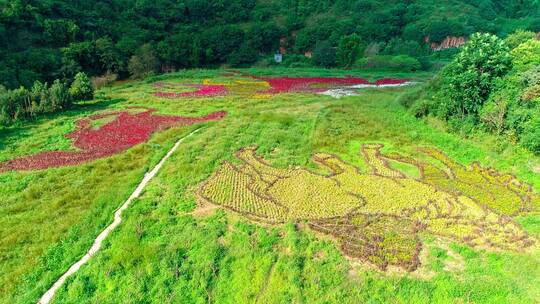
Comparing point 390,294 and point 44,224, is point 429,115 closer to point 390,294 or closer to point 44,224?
point 390,294

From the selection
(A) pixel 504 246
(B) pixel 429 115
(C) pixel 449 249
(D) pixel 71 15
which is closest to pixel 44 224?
(C) pixel 449 249

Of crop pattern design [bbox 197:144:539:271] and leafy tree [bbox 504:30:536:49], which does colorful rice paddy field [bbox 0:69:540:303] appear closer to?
crop pattern design [bbox 197:144:539:271]

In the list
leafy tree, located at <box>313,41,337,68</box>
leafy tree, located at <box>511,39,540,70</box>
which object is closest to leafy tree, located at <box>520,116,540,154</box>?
leafy tree, located at <box>511,39,540,70</box>

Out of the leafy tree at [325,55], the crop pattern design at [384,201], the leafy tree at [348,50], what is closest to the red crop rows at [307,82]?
the leafy tree at [348,50]

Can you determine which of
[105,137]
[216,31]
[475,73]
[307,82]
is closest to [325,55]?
[307,82]

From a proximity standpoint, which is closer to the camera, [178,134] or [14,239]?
[14,239]

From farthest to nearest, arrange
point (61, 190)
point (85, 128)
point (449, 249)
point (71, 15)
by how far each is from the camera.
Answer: point (71, 15) → point (85, 128) → point (61, 190) → point (449, 249)

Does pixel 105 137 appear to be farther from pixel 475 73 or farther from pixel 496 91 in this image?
pixel 496 91

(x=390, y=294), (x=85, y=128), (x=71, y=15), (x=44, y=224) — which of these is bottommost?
(x=390, y=294)
